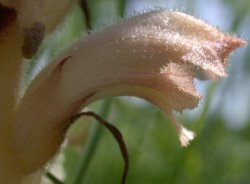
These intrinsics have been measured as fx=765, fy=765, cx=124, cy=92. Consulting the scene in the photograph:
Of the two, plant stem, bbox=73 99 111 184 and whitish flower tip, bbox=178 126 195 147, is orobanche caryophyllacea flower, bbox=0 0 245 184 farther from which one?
plant stem, bbox=73 99 111 184

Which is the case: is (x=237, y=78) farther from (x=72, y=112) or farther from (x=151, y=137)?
(x=72, y=112)

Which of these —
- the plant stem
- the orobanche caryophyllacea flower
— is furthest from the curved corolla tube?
the plant stem

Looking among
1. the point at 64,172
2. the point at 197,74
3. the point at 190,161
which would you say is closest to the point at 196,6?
the point at 190,161

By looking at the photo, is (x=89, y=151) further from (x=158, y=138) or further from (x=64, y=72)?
(x=158, y=138)

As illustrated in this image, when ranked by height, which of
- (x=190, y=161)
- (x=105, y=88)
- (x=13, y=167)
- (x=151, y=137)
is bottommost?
(x=151, y=137)

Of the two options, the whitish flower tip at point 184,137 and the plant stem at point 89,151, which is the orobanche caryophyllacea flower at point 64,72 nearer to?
the whitish flower tip at point 184,137
